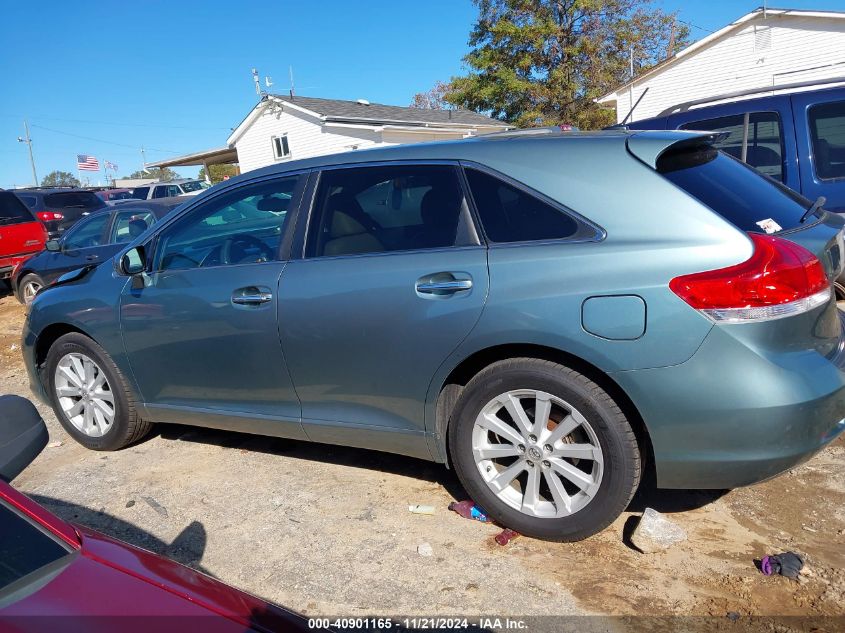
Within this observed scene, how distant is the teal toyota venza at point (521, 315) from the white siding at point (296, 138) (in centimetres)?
1990

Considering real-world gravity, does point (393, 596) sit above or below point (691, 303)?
below

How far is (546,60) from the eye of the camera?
26.6m

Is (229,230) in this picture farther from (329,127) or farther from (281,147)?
(281,147)

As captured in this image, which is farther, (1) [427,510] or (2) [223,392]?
(2) [223,392]

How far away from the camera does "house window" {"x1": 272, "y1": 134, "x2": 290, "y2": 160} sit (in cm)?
2619

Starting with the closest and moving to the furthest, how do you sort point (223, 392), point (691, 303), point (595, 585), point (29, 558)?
point (29, 558) < point (691, 303) < point (595, 585) < point (223, 392)

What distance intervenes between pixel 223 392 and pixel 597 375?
6.84 feet

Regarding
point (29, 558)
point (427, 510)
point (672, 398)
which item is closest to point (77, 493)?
point (427, 510)

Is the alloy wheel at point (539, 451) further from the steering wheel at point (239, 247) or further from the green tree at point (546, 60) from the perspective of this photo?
the green tree at point (546, 60)

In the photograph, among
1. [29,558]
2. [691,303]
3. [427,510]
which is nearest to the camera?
[29,558]

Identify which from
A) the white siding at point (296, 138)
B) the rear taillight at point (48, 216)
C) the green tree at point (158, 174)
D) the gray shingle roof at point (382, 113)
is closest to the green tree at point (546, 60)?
the gray shingle roof at point (382, 113)

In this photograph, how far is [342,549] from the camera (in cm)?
310

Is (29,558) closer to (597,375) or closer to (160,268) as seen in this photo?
(597,375)

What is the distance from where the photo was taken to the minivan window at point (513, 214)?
2889 mm
